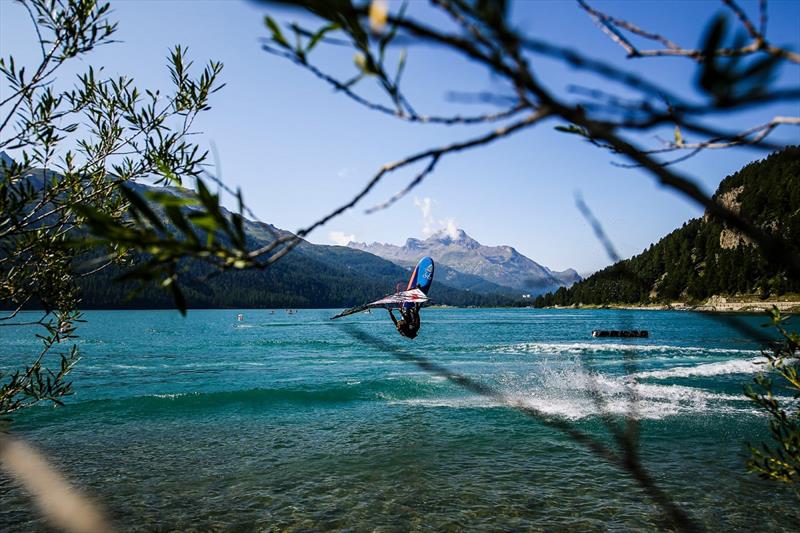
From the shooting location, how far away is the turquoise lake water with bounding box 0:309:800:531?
40.8 ft

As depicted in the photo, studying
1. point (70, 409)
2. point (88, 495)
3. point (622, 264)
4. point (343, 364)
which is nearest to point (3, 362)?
point (70, 409)

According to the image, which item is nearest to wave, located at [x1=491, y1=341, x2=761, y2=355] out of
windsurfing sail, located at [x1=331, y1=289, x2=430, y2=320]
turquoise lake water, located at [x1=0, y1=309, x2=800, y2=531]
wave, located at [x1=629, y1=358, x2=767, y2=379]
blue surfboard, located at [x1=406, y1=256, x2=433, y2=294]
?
wave, located at [x1=629, y1=358, x2=767, y2=379]

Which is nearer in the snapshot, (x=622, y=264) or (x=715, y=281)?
(x=622, y=264)

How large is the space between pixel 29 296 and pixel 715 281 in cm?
16296

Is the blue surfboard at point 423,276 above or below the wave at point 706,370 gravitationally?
above

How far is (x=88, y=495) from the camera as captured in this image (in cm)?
1458

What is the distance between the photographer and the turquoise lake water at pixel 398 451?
12445 millimetres

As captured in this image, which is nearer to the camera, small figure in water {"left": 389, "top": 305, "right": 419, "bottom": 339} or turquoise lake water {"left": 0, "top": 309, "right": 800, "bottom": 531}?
turquoise lake water {"left": 0, "top": 309, "right": 800, "bottom": 531}

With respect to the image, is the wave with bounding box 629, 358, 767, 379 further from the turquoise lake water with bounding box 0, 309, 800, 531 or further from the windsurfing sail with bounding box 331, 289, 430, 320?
the windsurfing sail with bounding box 331, 289, 430, 320

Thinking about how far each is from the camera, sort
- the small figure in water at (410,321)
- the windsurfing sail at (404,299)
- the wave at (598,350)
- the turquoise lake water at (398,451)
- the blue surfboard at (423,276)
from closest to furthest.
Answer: the windsurfing sail at (404,299)
the turquoise lake water at (398,451)
the small figure in water at (410,321)
the blue surfboard at (423,276)
the wave at (598,350)

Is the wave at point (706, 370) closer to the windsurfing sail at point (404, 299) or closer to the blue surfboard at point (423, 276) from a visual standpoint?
the blue surfboard at point (423, 276)

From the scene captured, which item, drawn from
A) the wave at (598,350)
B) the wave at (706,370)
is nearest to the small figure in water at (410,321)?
the wave at (706,370)

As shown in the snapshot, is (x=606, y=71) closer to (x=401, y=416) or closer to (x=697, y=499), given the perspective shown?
(x=697, y=499)

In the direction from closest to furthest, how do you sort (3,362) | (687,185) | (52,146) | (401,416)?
(687,185) → (52,146) → (401,416) → (3,362)
